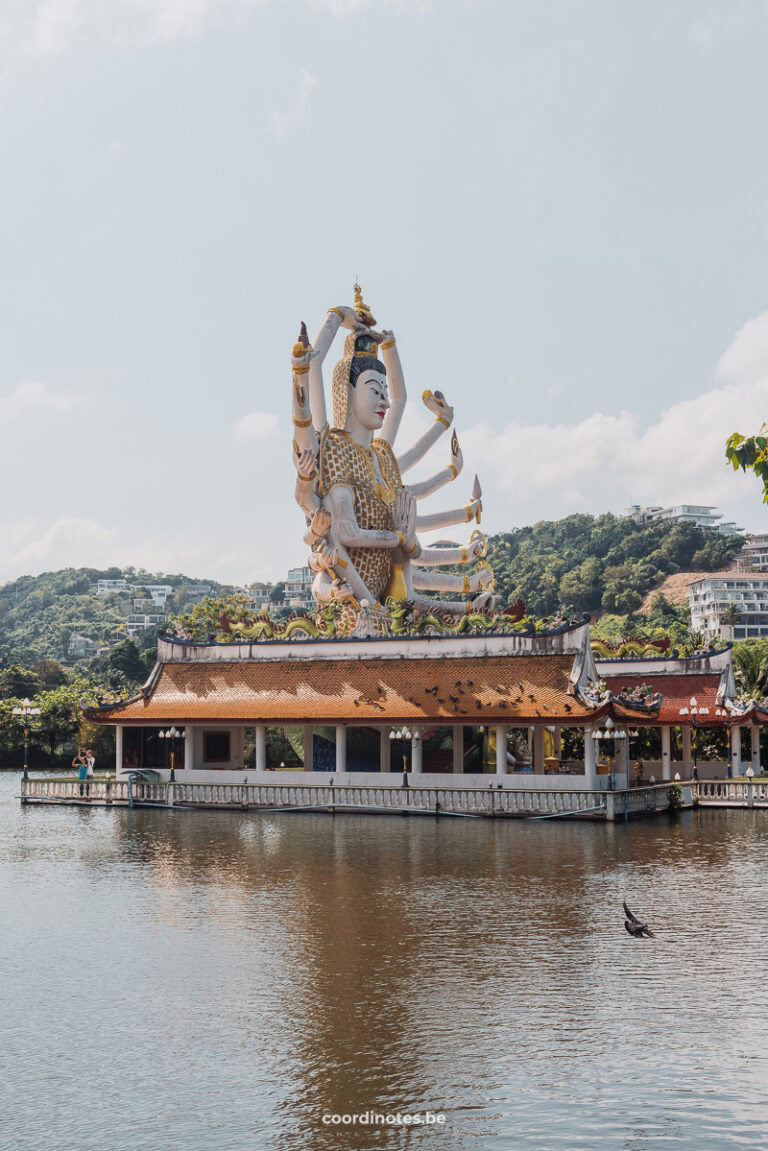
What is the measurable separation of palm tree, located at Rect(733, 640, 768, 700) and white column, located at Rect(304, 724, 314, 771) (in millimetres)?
20403

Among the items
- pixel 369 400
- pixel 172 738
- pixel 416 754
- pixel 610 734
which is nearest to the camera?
pixel 610 734

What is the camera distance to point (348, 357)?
6062 centimetres

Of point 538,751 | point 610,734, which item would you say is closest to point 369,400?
point 538,751

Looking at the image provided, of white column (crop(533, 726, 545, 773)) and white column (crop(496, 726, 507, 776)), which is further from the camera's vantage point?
white column (crop(533, 726, 545, 773))

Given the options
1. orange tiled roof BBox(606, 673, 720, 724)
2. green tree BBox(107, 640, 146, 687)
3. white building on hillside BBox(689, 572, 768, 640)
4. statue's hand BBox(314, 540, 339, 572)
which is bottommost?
orange tiled roof BBox(606, 673, 720, 724)

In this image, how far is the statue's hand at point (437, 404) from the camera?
67.8 m

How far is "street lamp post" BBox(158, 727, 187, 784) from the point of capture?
5359 cm

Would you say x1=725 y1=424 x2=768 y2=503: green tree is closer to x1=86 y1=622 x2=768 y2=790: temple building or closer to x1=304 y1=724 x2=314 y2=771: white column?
x1=86 y1=622 x2=768 y2=790: temple building

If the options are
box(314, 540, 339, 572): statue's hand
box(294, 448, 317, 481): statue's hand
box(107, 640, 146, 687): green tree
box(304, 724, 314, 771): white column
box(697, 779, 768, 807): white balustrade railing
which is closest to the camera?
box(697, 779, 768, 807): white balustrade railing

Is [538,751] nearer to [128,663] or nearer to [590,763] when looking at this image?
[590,763]

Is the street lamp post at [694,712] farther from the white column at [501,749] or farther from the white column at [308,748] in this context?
the white column at [308,748]

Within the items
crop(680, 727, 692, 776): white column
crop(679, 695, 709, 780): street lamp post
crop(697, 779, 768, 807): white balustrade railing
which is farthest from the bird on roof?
crop(680, 727, 692, 776): white column

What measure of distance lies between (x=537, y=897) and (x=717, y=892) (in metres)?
3.90

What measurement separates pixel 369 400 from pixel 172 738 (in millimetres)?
17650
